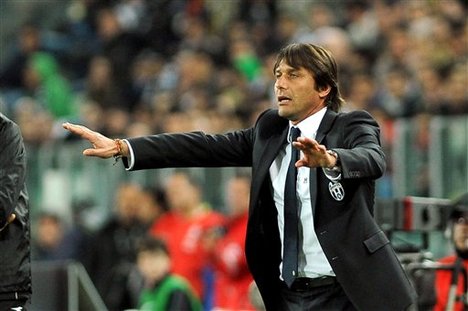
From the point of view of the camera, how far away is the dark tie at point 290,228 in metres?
5.27

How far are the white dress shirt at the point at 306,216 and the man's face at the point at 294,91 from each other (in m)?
0.07

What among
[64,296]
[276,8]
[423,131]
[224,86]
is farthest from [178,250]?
[276,8]

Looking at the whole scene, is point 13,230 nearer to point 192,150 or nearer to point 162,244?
point 192,150

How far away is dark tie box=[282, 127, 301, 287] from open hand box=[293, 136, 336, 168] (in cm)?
48

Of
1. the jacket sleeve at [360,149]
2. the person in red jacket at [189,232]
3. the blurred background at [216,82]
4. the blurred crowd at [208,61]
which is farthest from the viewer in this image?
the blurred crowd at [208,61]

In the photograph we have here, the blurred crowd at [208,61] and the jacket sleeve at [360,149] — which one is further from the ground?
the blurred crowd at [208,61]

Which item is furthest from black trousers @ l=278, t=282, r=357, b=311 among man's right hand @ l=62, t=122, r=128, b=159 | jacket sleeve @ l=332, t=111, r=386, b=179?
man's right hand @ l=62, t=122, r=128, b=159

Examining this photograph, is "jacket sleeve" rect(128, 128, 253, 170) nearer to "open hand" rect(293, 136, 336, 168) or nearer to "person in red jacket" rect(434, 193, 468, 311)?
"open hand" rect(293, 136, 336, 168)

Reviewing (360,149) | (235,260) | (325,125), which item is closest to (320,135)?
(325,125)

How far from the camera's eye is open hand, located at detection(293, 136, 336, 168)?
15.4 feet

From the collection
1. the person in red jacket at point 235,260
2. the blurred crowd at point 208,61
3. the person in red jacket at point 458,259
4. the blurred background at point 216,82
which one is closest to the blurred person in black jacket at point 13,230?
the blurred background at point 216,82

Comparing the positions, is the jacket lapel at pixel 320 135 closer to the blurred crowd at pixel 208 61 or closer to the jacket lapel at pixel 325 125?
the jacket lapel at pixel 325 125

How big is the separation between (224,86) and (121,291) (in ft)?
11.8

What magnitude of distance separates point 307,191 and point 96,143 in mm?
859
